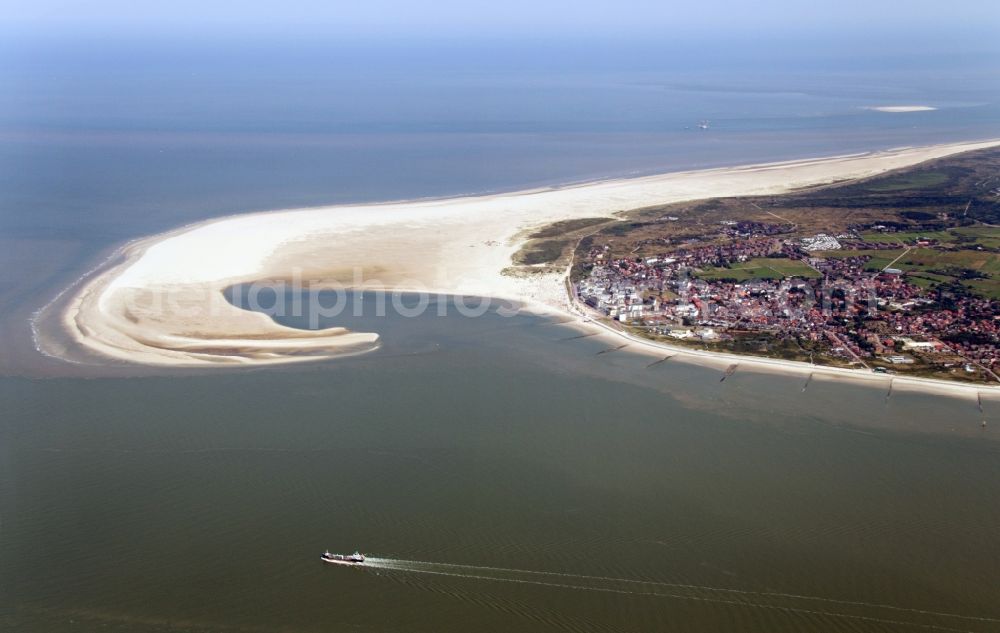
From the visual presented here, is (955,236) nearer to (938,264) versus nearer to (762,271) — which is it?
(938,264)

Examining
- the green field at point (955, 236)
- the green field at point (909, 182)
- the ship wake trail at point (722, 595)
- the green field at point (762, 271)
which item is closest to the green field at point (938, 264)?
the green field at point (955, 236)

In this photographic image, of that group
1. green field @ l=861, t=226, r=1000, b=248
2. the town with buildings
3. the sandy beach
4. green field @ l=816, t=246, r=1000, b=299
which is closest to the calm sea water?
the sandy beach

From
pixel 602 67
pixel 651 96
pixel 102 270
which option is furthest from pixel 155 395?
pixel 602 67

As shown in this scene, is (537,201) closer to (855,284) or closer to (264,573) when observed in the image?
(855,284)

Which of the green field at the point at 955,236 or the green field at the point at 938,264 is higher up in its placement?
the green field at the point at 955,236

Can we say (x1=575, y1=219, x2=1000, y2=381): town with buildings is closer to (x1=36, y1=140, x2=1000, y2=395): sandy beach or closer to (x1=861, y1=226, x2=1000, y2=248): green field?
(x1=861, y1=226, x2=1000, y2=248): green field

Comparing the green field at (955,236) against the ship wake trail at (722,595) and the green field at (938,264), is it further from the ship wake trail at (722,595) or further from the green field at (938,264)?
the ship wake trail at (722,595)

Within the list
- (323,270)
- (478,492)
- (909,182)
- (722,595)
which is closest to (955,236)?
(909,182)
